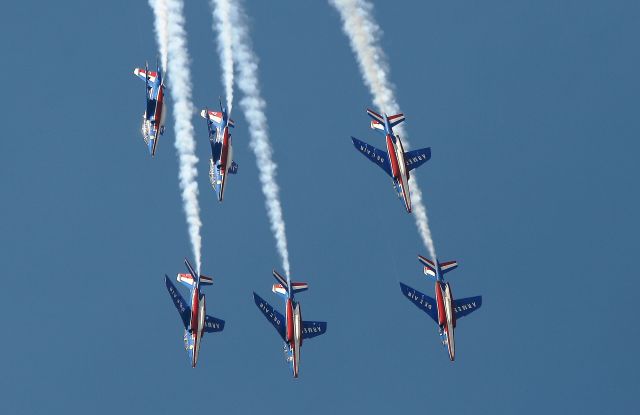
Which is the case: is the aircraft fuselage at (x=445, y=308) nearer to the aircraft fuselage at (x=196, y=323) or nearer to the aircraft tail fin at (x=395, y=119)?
the aircraft tail fin at (x=395, y=119)

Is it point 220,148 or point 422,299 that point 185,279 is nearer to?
point 220,148

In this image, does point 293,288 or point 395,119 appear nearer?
point 293,288

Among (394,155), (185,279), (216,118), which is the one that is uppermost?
(216,118)

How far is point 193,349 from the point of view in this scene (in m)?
101

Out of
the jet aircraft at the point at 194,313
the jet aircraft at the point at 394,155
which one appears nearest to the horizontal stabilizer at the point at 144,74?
the jet aircraft at the point at 194,313

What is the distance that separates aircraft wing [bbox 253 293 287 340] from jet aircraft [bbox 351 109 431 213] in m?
9.25

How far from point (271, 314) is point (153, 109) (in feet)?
42.4

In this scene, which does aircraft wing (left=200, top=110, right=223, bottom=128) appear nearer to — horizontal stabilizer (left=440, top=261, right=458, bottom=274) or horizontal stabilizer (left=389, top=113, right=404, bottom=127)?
horizontal stabilizer (left=389, top=113, right=404, bottom=127)

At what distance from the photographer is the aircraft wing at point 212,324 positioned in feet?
330

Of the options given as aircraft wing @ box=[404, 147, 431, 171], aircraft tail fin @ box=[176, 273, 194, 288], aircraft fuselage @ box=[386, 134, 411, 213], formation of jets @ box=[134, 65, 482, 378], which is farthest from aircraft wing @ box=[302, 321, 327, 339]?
aircraft wing @ box=[404, 147, 431, 171]

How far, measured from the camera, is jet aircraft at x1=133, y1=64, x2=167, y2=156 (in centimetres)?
9894

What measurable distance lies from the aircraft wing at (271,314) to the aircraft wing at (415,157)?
35.4 ft

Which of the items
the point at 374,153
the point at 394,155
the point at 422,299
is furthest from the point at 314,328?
the point at 394,155

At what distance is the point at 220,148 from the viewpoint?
326ft
